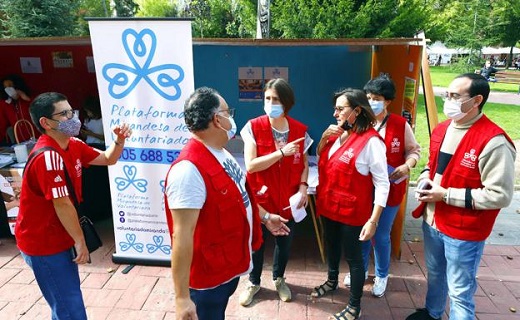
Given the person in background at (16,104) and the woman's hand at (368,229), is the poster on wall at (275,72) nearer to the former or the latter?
the woman's hand at (368,229)

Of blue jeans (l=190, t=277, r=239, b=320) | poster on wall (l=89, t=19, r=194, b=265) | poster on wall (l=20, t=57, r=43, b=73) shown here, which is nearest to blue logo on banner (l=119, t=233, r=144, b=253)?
poster on wall (l=89, t=19, r=194, b=265)

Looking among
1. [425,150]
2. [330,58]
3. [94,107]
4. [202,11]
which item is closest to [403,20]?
[425,150]

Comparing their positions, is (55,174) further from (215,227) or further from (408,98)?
(408,98)

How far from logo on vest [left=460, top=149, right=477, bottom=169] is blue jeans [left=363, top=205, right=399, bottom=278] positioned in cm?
96

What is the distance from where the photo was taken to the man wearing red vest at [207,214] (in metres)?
1.61

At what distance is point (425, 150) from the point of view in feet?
25.1

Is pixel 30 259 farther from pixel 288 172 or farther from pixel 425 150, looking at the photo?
pixel 425 150

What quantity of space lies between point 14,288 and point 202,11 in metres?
23.5

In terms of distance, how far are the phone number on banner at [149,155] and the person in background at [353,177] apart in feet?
4.55

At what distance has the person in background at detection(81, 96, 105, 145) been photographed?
179 inches

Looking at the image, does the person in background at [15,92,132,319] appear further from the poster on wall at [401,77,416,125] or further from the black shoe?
the poster on wall at [401,77,416,125]

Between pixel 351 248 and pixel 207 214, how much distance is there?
1407mm

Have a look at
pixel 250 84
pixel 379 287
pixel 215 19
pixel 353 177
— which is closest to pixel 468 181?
pixel 353 177

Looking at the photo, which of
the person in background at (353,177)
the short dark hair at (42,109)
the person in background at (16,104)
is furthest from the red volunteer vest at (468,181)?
the person in background at (16,104)
